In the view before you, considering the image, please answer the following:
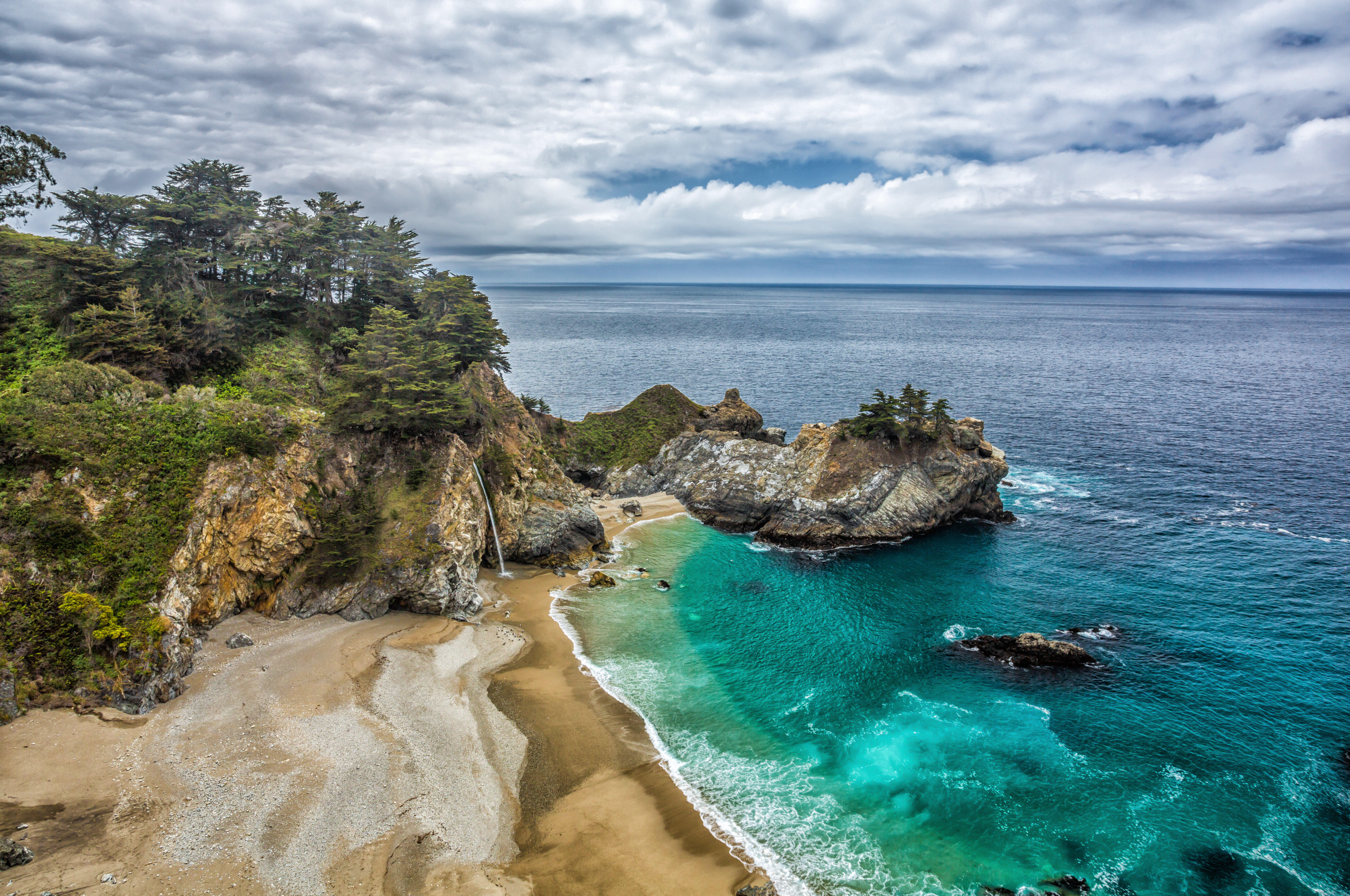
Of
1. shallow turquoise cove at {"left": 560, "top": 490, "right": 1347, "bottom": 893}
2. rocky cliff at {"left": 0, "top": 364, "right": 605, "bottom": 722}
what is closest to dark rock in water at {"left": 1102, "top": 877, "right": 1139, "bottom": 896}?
shallow turquoise cove at {"left": 560, "top": 490, "right": 1347, "bottom": 893}

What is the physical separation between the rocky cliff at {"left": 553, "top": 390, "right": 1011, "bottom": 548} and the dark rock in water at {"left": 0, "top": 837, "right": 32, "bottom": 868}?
42.5 metres

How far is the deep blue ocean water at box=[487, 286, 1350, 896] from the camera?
22484mm

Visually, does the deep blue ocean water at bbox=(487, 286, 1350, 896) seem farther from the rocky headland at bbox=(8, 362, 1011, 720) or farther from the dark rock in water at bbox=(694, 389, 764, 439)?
the dark rock in water at bbox=(694, 389, 764, 439)

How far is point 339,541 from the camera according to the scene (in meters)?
35.5

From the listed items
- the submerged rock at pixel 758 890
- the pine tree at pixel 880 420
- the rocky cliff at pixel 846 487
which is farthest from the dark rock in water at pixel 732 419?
the submerged rock at pixel 758 890

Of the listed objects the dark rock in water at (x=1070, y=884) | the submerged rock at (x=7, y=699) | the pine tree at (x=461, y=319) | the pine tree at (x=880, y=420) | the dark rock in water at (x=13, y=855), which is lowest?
the dark rock in water at (x=1070, y=884)

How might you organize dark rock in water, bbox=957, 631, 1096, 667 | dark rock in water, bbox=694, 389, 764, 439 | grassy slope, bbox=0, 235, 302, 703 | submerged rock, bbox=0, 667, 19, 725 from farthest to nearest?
dark rock in water, bbox=694, 389, 764, 439 < dark rock in water, bbox=957, 631, 1096, 667 < grassy slope, bbox=0, 235, 302, 703 < submerged rock, bbox=0, 667, 19, 725

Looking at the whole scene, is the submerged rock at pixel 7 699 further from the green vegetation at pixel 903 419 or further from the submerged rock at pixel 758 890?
the green vegetation at pixel 903 419

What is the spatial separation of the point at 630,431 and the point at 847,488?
27.5 metres

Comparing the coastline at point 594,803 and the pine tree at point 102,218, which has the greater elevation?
the pine tree at point 102,218

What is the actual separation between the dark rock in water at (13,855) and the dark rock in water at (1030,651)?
3972 cm

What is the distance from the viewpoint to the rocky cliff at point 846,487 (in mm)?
50531

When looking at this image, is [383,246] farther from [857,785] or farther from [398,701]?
[857,785]

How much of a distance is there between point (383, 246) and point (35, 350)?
22.7 m
